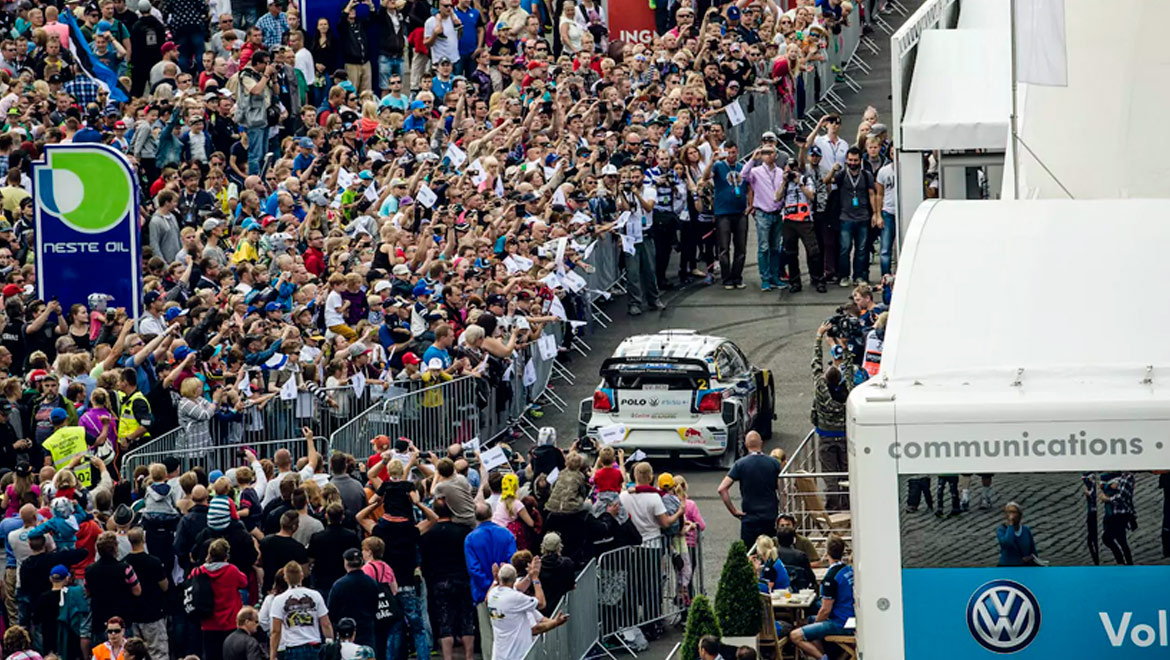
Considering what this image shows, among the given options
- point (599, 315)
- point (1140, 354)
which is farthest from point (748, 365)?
point (1140, 354)

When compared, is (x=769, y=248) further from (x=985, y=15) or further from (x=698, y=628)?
(x=698, y=628)

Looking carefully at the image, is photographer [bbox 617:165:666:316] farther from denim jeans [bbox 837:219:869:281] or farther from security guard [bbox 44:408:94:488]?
security guard [bbox 44:408:94:488]

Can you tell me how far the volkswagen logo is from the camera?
11.7 m

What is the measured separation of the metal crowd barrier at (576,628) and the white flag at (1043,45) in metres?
5.92

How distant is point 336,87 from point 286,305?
8.61 m

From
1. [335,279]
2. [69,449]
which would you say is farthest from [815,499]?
[69,449]

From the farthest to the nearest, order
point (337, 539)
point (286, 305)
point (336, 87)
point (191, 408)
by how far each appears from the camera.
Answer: point (336, 87) → point (286, 305) → point (191, 408) → point (337, 539)

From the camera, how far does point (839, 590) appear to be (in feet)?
56.5

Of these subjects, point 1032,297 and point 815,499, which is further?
point 815,499

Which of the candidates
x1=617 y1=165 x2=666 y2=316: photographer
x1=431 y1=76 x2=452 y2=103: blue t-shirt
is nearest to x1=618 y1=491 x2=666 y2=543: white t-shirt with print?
x1=617 y1=165 x2=666 y2=316: photographer

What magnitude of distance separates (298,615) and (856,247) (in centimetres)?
1443

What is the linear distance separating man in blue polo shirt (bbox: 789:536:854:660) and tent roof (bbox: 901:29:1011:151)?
17.0ft

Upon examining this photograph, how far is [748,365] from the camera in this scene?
83.8 ft

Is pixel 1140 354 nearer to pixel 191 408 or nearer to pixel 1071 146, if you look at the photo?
pixel 1071 146
